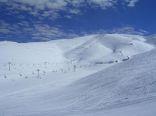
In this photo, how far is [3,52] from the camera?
116688 mm

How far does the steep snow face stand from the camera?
124500 mm

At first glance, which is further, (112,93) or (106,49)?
(106,49)

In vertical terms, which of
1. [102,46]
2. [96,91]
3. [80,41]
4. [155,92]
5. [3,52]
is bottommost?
[155,92]

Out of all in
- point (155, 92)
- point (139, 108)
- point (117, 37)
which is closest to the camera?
point (139, 108)

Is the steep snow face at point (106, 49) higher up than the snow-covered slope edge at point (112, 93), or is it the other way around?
the steep snow face at point (106, 49)

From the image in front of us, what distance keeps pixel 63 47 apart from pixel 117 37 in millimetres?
29480

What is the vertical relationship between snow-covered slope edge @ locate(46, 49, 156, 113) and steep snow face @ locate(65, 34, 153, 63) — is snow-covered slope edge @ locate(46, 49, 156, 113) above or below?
below

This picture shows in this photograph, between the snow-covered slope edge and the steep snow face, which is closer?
the snow-covered slope edge

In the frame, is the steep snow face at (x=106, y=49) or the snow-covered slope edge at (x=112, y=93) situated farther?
the steep snow face at (x=106, y=49)

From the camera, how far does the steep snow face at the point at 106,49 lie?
12450 cm

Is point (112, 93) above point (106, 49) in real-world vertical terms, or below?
below

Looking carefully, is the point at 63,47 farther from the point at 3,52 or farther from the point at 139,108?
the point at 139,108

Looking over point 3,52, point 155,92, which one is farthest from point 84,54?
point 155,92

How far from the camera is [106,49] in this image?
144 metres
